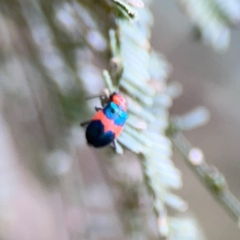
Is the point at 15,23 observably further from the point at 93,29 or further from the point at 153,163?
the point at 153,163

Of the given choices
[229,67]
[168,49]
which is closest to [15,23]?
[168,49]

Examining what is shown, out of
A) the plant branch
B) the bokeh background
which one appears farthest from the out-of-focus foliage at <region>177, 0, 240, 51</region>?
the bokeh background

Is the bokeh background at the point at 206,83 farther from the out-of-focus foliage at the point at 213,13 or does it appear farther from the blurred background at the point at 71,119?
the out-of-focus foliage at the point at 213,13

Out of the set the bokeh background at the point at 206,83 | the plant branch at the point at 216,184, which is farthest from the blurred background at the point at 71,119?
the plant branch at the point at 216,184

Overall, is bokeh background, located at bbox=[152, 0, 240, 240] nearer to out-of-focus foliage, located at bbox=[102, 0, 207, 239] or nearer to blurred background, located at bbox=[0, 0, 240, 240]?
blurred background, located at bbox=[0, 0, 240, 240]

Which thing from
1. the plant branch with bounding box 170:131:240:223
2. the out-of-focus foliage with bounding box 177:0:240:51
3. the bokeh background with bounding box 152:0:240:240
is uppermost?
the out-of-focus foliage with bounding box 177:0:240:51
